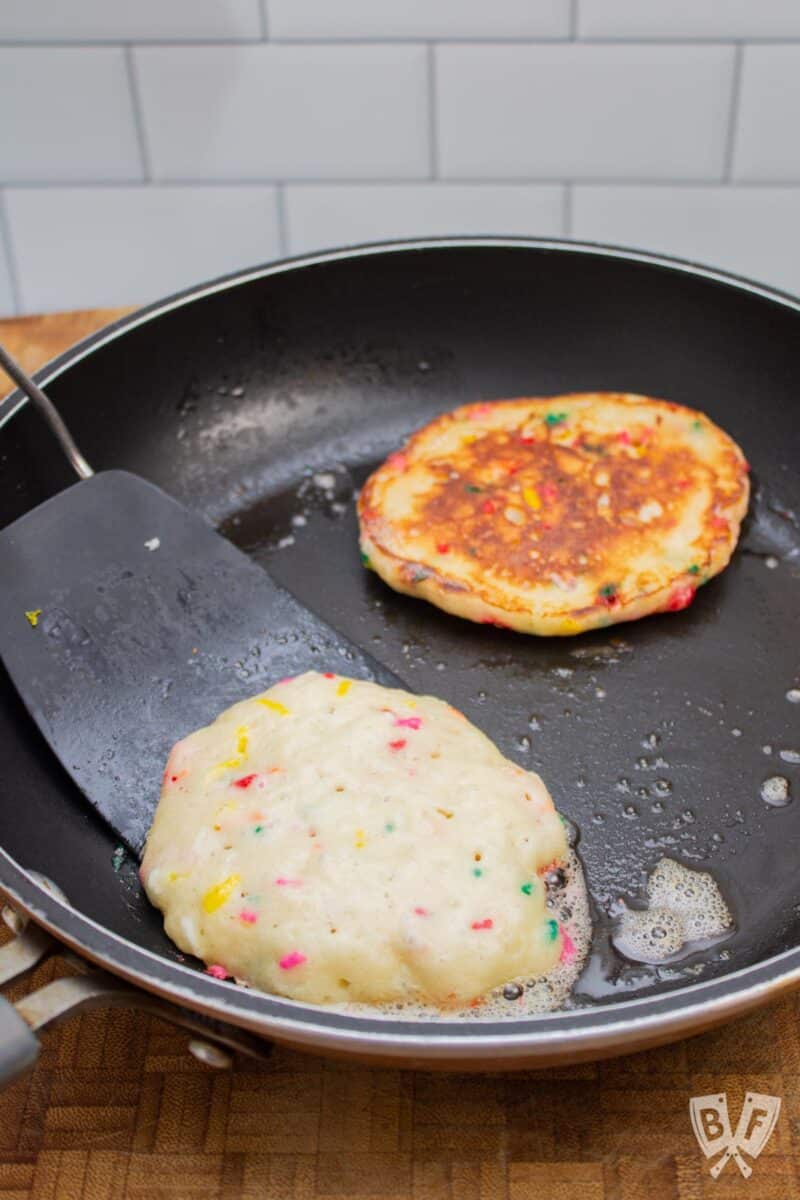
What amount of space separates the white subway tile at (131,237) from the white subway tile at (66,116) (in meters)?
0.04

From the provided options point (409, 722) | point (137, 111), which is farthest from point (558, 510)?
point (137, 111)

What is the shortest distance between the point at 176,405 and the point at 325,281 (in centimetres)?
25

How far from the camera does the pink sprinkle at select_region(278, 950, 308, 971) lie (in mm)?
983

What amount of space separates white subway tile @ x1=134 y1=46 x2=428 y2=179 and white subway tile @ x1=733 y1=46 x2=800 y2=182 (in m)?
0.46

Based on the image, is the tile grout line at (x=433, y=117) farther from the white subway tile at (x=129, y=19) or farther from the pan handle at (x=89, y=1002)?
the pan handle at (x=89, y=1002)

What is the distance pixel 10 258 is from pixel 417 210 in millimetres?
666

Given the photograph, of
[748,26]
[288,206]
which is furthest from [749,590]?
[288,206]

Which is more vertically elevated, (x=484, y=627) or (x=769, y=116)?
(x=769, y=116)

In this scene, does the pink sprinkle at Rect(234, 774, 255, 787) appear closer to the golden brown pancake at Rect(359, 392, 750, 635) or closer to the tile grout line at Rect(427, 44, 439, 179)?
the golden brown pancake at Rect(359, 392, 750, 635)

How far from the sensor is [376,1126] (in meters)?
0.99

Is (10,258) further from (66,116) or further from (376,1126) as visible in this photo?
(376,1126)

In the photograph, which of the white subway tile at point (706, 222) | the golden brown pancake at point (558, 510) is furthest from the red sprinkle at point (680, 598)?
the white subway tile at point (706, 222)

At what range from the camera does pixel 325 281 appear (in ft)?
5.30

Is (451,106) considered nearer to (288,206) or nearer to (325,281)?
(288,206)
